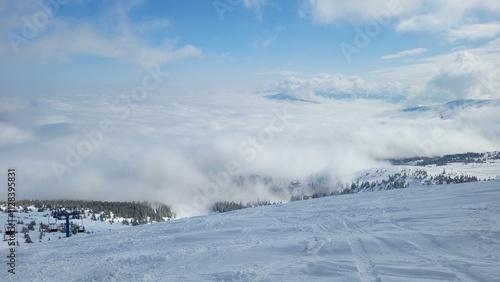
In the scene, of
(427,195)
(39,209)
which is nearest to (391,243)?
(427,195)

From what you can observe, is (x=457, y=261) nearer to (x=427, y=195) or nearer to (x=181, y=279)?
(x=181, y=279)

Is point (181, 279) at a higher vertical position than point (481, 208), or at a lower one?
lower

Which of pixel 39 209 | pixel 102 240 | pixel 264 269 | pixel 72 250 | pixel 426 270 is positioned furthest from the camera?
pixel 39 209

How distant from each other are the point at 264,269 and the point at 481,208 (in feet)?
38.4

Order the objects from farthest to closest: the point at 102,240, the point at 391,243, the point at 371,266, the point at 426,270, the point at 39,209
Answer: the point at 39,209 → the point at 102,240 → the point at 391,243 → the point at 371,266 → the point at 426,270

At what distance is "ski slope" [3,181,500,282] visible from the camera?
1037cm

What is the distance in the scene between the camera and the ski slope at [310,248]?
10.4 m

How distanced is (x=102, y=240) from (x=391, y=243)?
15.1 meters

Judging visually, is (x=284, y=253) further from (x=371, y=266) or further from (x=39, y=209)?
(x=39, y=209)

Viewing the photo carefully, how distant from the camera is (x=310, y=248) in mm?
12883

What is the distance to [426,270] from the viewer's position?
979 centimetres

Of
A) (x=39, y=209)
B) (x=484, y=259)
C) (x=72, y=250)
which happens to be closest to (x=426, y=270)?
(x=484, y=259)

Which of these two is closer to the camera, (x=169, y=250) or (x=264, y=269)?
(x=264, y=269)

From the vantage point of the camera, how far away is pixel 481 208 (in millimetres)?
16016
